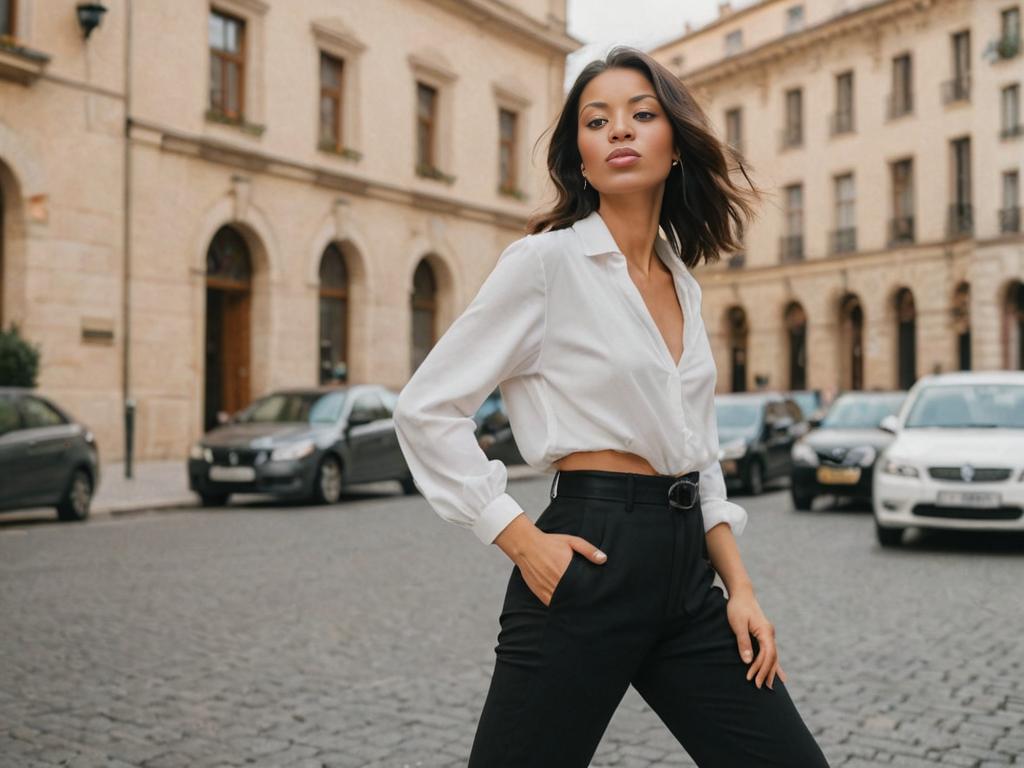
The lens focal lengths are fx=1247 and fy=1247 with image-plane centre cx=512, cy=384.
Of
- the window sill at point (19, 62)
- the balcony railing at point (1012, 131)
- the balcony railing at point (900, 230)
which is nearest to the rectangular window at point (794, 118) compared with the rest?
the balcony railing at point (900, 230)

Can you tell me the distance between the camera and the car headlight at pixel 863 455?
48.7 feet

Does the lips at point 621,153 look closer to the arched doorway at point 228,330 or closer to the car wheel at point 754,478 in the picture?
the car wheel at point 754,478

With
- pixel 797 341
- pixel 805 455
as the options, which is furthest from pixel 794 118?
pixel 805 455

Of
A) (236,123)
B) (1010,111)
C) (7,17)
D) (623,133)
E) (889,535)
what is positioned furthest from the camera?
(1010,111)

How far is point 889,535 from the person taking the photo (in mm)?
11312

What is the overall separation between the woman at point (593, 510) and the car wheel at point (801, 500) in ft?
42.9

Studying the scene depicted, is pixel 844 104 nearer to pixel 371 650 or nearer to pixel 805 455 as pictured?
pixel 805 455

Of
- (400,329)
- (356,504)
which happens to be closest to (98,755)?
(356,504)

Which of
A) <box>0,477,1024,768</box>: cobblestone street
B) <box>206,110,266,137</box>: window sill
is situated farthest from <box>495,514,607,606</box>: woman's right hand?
<box>206,110,266,137</box>: window sill

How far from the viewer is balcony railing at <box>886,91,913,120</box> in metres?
42.4

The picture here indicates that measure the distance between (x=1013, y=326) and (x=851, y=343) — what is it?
23.1ft

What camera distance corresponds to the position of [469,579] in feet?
29.9

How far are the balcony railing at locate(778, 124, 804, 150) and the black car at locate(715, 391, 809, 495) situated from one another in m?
28.9

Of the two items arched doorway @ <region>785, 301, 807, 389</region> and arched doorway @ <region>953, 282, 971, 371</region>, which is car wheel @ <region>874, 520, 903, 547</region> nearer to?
arched doorway @ <region>953, 282, 971, 371</region>
